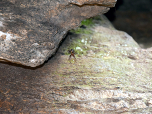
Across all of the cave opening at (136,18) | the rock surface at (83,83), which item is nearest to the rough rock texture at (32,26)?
the rock surface at (83,83)

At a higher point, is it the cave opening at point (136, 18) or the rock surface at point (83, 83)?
the cave opening at point (136, 18)

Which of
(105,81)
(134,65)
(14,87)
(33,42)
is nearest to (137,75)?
(134,65)

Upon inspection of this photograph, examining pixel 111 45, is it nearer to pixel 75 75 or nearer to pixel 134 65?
pixel 134 65

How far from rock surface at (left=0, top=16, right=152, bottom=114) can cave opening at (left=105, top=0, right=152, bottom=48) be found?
6.00 feet

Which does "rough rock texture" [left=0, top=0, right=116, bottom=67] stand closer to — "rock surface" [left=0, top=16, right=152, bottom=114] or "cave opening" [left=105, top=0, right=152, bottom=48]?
"rock surface" [left=0, top=16, right=152, bottom=114]

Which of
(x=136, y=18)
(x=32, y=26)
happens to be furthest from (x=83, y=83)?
(x=136, y=18)

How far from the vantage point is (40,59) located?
2.98 meters

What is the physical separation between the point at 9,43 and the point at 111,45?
11.0 feet

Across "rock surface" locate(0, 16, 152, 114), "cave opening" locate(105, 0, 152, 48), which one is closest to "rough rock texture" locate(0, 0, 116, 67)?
"rock surface" locate(0, 16, 152, 114)

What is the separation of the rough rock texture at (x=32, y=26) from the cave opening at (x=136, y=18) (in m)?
3.22

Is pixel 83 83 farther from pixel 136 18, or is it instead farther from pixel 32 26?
pixel 136 18

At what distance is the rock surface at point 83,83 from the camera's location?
2693 millimetres

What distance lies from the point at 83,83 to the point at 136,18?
14.6 ft

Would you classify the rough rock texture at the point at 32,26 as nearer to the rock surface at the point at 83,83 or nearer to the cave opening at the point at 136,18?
the rock surface at the point at 83,83
